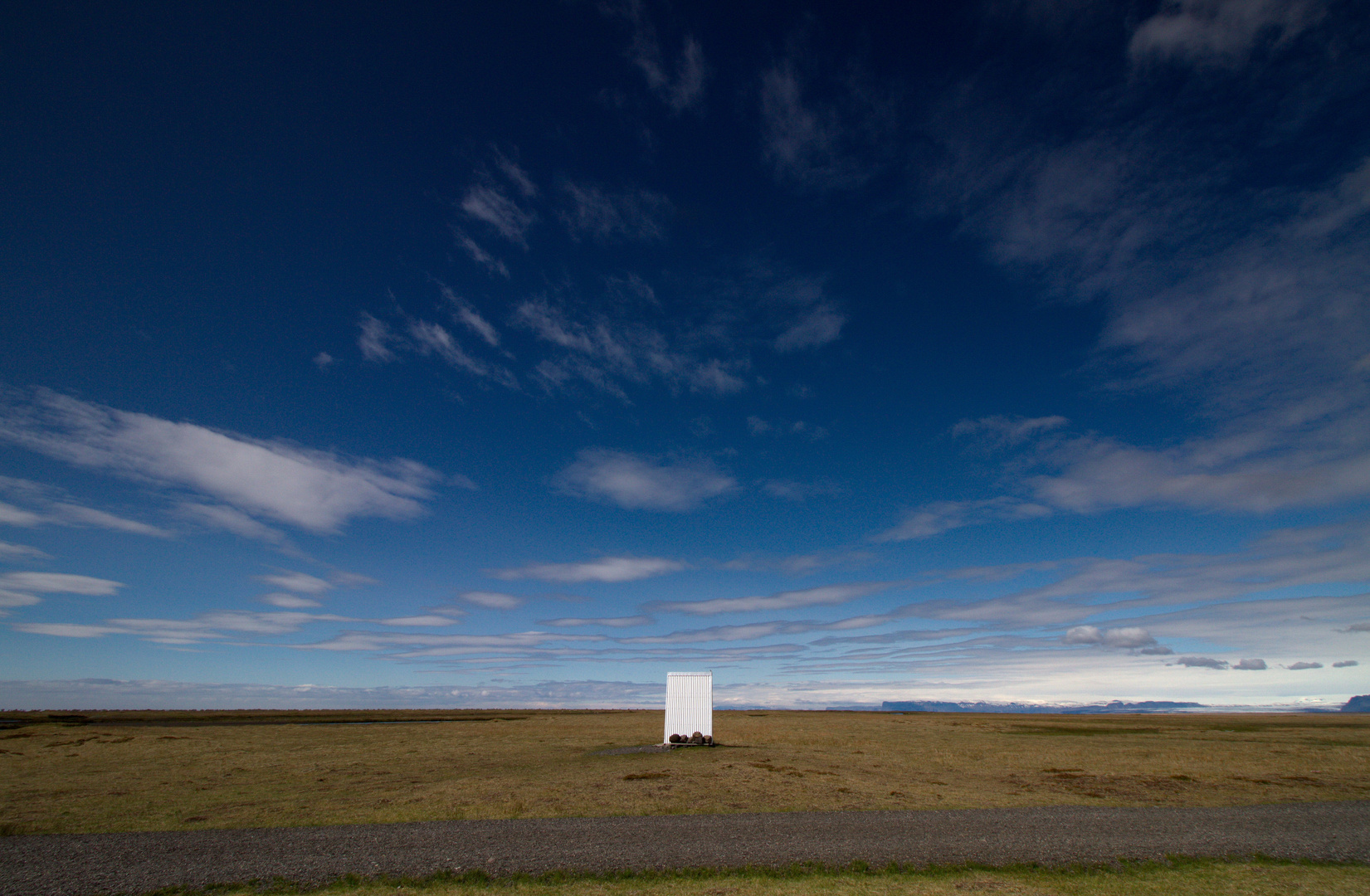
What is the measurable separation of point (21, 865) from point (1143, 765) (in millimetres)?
48547

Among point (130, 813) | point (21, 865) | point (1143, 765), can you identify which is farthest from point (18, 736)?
point (1143, 765)

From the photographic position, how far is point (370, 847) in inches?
616

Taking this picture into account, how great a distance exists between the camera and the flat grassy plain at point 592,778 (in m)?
21.2

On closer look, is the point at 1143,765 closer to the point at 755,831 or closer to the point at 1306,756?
the point at 1306,756

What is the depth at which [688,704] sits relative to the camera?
43469mm

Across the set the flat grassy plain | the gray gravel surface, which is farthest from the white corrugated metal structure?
the gray gravel surface

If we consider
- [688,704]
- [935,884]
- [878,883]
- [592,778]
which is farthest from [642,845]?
[688,704]

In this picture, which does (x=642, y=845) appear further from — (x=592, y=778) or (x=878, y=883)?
(x=592, y=778)

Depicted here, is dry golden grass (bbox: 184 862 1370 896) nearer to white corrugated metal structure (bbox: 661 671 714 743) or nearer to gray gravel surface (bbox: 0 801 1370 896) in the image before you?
gray gravel surface (bbox: 0 801 1370 896)

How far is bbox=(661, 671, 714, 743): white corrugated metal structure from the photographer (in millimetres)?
43094

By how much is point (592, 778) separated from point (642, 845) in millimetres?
13758

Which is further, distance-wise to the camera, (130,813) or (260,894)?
(130,813)

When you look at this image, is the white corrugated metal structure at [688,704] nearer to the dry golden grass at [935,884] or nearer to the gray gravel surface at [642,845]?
the gray gravel surface at [642,845]

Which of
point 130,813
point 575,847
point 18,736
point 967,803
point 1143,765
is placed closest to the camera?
point 575,847
